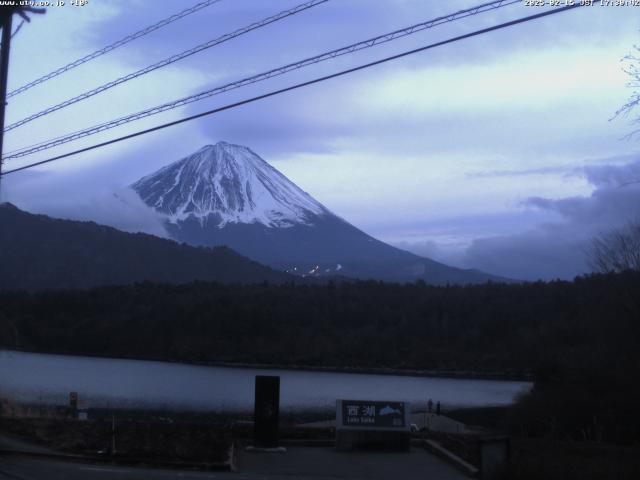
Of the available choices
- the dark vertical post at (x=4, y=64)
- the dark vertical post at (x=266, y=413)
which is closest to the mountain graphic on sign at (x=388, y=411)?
the dark vertical post at (x=266, y=413)

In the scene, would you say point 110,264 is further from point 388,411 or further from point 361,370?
point 388,411

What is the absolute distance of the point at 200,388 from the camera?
64875 millimetres

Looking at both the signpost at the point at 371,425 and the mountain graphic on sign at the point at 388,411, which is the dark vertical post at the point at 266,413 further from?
→ the mountain graphic on sign at the point at 388,411

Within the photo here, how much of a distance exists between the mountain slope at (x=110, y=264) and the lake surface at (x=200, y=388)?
84.2 meters

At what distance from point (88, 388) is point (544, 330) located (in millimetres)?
53377

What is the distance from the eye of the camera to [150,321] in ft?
410

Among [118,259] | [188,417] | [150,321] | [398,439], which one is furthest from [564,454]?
[118,259]

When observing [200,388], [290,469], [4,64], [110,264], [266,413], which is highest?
[110,264]

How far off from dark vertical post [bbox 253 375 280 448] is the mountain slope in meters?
156

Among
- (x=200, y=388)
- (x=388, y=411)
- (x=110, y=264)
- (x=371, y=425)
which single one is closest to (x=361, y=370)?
(x=200, y=388)

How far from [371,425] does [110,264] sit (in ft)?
579

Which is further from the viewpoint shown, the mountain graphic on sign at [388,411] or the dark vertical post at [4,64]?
the mountain graphic on sign at [388,411]

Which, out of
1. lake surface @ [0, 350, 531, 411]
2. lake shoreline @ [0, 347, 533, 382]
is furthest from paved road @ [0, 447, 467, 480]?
lake shoreline @ [0, 347, 533, 382]

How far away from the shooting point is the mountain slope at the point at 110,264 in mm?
180250
